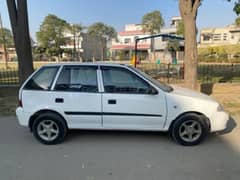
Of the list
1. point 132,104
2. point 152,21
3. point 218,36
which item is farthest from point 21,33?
point 218,36

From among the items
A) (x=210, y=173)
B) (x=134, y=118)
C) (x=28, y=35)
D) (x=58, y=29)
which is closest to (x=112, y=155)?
(x=134, y=118)

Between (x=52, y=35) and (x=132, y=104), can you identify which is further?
(x=52, y=35)

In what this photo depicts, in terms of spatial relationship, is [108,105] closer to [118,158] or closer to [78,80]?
[78,80]

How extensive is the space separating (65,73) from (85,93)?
58cm

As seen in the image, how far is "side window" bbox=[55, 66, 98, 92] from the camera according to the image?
4.78 metres

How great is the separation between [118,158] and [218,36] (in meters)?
72.1

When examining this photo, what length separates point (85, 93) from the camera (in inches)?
186

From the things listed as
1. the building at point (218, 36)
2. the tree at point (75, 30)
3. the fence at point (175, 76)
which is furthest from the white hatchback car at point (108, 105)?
the building at point (218, 36)

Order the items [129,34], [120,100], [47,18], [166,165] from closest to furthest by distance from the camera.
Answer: [166,165] < [120,100] < [47,18] < [129,34]

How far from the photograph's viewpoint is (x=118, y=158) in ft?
13.7

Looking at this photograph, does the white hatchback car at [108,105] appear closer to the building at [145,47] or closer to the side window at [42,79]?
the side window at [42,79]

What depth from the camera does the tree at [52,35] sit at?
194 feet

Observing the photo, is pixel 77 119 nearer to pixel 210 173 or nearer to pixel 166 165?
pixel 166 165

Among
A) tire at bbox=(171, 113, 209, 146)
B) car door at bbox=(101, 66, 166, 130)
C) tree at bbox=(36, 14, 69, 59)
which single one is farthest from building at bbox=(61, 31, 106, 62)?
tire at bbox=(171, 113, 209, 146)
